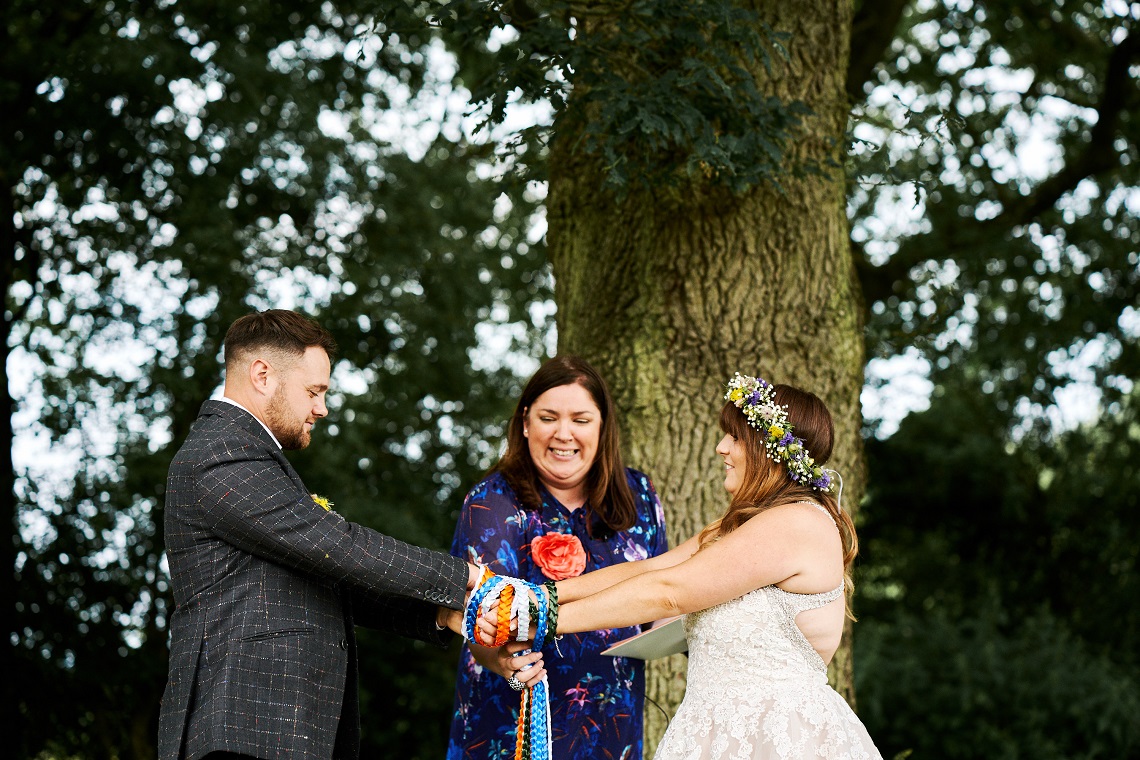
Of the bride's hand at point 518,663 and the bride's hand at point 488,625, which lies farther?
the bride's hand at point 518,663

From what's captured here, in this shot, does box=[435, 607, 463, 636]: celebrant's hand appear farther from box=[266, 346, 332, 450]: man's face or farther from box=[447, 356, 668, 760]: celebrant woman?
box=[266, 346, 332, 450]: man's face

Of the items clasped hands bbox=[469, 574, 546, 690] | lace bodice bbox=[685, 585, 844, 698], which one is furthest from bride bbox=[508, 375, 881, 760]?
clasped hands bbox=[469, 574, 546, 690]

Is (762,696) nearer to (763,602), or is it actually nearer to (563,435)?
(763,602)

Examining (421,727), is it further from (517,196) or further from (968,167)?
(968,167)

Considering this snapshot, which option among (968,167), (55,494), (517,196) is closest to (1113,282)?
(968,167)

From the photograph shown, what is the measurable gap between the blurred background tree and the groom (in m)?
4.01

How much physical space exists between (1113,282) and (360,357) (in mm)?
6768

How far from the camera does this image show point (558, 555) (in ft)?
12.6

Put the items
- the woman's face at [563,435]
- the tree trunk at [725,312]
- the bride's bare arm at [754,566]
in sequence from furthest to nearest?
the tree trunk at [725,312] → the woman's face at [563,435] → the bride's bare arm at [754,566]

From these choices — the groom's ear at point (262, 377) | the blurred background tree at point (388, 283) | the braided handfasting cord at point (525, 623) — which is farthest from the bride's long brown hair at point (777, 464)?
the blurred background tree at point (388, 283)

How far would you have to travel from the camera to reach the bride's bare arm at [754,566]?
10.6 feet

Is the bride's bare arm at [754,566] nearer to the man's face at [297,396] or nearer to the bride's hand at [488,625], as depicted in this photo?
the bride's hand at [488,625]

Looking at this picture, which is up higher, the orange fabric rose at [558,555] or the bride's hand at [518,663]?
the orange fabric rose at [558,555]

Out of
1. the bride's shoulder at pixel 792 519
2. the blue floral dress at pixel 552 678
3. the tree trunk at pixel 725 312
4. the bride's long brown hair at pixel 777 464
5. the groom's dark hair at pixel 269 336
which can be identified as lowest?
the blue floral dress at pixel 552 678
